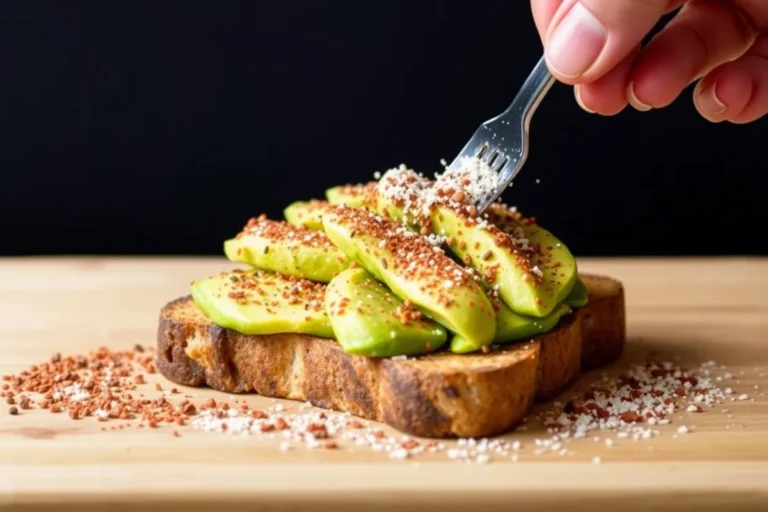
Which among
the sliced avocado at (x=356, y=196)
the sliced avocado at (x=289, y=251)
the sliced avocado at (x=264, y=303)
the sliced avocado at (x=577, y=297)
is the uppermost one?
the sliced avocado at (x=356, y=196)

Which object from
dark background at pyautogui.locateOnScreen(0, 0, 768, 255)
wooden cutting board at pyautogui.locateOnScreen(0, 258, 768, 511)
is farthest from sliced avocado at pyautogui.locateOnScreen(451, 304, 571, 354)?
dark background at pyautogui.locateOnScreen(0, 0, 768, 255)

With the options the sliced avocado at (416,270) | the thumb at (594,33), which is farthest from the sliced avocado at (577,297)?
the thumb at (594,33)

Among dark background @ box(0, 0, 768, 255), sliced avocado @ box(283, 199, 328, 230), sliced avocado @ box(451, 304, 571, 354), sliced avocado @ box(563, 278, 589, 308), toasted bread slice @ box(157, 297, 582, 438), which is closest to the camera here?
toasted bread slice @ box(157, 297, 582, 438)

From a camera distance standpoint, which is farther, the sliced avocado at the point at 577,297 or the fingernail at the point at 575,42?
the sliced avocado at the point at 577,297

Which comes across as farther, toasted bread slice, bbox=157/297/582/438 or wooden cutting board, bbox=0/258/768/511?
toasted bread slice, bbox=157/297/582/438

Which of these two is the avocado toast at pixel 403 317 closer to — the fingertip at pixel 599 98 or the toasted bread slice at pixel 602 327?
the toasted bread slice at pixel 602 327

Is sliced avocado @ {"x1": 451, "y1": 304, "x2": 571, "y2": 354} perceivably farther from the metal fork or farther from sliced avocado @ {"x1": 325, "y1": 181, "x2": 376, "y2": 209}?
sliced avocado @ {"x1": 325, "y1": 181, "x2": 376, "y2": 209}

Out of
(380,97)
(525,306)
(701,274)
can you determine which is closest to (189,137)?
(380,97)

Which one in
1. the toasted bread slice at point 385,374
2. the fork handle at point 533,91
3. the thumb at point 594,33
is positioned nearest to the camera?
the thumb at point 594,33
